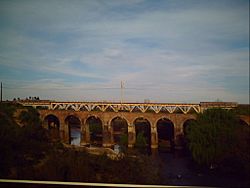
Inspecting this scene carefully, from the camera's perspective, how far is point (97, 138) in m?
8.06

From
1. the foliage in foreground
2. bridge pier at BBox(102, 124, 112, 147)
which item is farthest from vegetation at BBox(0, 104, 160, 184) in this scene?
bridge pier at BBox(102, 124, 112, 147)

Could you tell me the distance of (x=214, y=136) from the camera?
434 cm

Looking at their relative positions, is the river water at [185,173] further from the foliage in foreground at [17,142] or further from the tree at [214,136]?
the foliage in foreground at [17,142]

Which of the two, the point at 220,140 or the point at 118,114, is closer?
the point at 220,140

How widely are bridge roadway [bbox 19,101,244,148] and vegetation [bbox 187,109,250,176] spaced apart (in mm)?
344

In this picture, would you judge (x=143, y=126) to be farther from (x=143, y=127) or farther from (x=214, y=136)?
(x=214, y=136)

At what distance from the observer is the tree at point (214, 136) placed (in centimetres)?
378

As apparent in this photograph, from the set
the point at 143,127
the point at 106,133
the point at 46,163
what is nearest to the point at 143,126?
the point at 143,127

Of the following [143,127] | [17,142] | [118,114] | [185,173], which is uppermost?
[118,114]

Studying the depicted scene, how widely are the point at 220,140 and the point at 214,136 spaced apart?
229 mm

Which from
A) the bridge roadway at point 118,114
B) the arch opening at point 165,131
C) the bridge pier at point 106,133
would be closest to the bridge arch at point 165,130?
the arch opening at point 165,131

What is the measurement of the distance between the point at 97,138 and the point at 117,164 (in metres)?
5.30

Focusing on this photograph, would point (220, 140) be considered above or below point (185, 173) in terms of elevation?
above

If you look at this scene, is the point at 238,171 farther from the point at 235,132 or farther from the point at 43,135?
the point at 43,135
